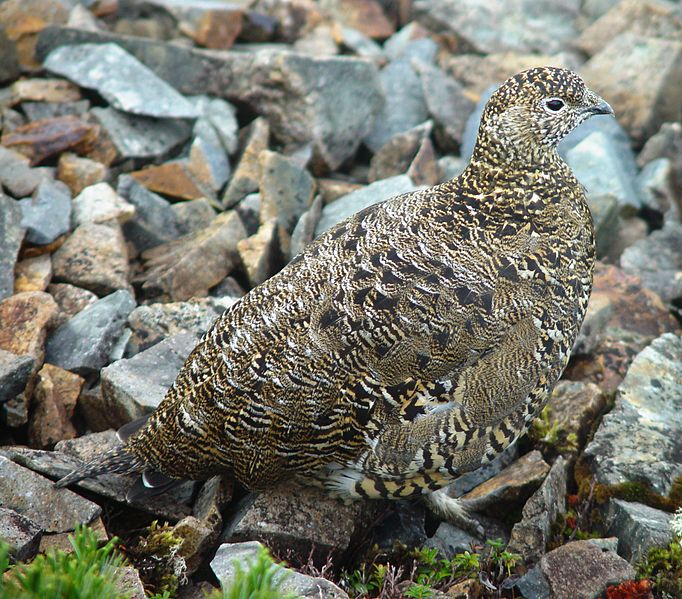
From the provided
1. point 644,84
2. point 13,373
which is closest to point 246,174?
point 13,373

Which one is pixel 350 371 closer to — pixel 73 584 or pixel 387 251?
pixel 387 251

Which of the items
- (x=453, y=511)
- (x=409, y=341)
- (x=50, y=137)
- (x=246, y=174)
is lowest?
(x=453, y=511)

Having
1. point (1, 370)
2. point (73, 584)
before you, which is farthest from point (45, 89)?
point (73, 584)

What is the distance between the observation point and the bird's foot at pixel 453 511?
17.5ft

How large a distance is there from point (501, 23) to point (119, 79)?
5.45 m

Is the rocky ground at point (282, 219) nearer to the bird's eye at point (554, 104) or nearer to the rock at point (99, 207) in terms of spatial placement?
A: the rock at point (99, 207)

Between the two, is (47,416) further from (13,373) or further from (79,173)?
(79,173)

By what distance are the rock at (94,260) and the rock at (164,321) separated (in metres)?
0.45

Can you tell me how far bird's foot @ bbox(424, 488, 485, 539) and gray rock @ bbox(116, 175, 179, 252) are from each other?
3.34 m

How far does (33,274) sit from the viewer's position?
6.37 metres

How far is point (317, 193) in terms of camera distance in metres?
7.88

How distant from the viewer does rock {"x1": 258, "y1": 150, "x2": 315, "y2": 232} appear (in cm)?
732

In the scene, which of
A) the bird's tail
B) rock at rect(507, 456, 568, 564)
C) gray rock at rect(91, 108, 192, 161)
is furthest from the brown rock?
rock at rect(507, 456, 568, 564)

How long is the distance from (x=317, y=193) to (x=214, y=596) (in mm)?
5076
